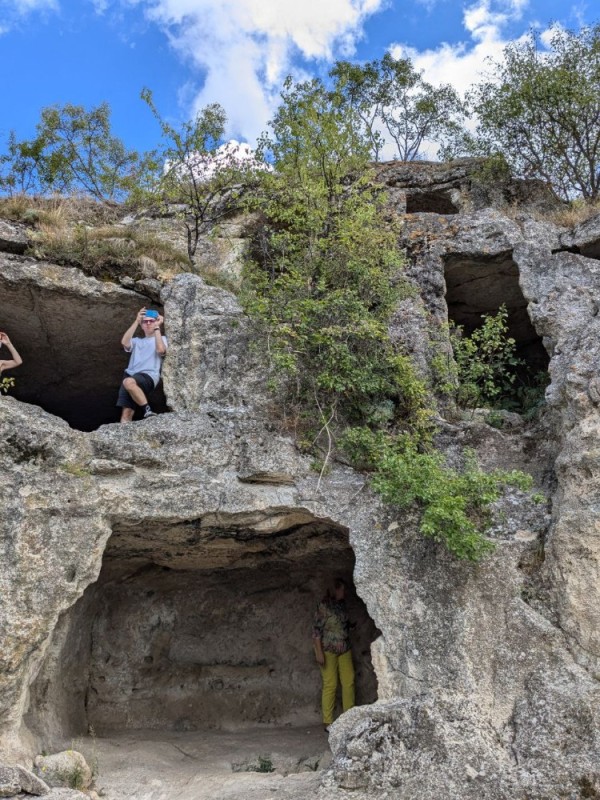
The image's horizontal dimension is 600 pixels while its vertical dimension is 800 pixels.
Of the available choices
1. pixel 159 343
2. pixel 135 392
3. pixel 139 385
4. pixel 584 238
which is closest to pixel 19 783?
pixel 135 392

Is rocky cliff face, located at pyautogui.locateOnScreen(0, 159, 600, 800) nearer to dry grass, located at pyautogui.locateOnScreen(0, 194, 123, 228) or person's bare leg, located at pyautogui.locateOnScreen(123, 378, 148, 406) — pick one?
person's bare leg, located at pyautogui.locateOnScreen(123, 378, 148, 406)

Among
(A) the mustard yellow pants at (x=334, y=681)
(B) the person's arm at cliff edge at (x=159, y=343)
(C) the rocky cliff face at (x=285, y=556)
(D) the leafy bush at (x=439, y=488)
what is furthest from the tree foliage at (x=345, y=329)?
(A) the mustard yellow pants at (x=334, y=681)

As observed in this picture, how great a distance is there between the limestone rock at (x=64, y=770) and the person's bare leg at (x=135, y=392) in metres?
3.78

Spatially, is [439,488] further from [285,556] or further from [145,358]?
[145,358]

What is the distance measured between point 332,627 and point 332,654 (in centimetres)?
35

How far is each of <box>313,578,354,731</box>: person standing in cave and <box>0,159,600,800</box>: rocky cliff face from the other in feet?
1.94

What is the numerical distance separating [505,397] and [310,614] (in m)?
4.34

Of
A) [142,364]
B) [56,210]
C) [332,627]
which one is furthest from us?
[56,210]

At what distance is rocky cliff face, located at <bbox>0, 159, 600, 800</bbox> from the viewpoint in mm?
5902

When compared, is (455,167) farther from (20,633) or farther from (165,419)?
(20,633)

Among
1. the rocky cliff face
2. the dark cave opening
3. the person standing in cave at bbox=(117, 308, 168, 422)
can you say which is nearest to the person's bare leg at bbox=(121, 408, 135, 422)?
the person standing in cave at bbox=(117, 308, 168, 422)

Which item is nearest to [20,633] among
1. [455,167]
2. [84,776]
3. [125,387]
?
[84,776]

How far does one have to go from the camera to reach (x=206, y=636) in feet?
32.7

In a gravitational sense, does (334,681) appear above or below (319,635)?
below
